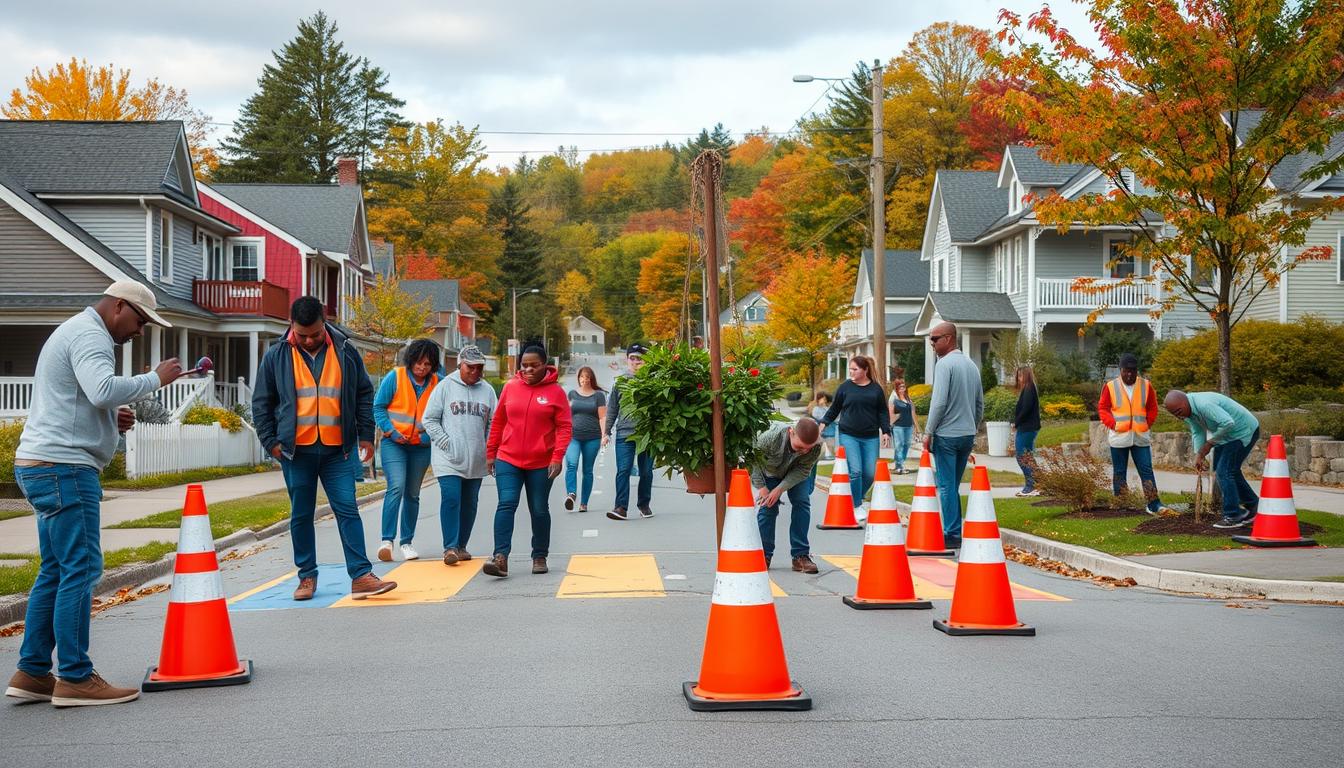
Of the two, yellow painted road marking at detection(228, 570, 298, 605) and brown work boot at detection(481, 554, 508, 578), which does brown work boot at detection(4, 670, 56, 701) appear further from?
brown work boot at detection(481, 554, 508, 578)

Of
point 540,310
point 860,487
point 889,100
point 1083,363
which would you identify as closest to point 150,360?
point 860,487

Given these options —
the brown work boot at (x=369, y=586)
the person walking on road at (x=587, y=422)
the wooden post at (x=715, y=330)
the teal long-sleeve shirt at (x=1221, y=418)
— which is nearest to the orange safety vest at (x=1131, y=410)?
the teal long-sleeve shirt at (x=1221, y=418)

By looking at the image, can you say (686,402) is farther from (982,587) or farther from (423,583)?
(423,583)

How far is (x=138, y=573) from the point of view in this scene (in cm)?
1107

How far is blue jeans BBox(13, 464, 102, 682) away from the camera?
19.7 feet

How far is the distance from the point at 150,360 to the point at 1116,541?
26395 mm

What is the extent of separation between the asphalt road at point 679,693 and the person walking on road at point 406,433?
2.56 m

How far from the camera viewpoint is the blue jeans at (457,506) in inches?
440

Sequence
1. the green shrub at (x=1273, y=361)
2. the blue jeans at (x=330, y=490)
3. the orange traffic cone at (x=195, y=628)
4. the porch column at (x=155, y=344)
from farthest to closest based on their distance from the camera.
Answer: the porch column at (x=155, y=344) → the green shrub at (x=1273, y=361) → the blue jeans at (x=330, y=490) → the orange traffic cone at (x=195, y=628)

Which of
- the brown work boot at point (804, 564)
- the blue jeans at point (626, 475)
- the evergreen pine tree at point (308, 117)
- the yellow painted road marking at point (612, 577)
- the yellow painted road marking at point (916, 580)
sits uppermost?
the evergreen pine tree at point (308, 117)

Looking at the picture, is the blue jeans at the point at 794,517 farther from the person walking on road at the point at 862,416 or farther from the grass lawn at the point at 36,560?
the grass lawn at the point at 36,560

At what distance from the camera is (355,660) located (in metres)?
7.18

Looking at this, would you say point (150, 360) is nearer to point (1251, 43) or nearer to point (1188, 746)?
point (1251, 43)

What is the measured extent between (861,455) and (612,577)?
4.74 m
